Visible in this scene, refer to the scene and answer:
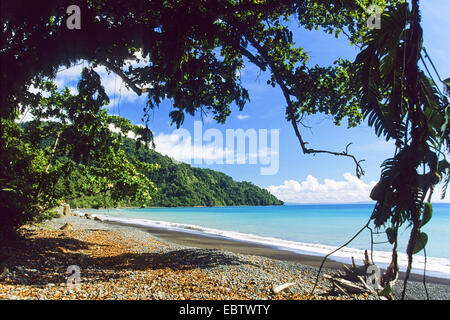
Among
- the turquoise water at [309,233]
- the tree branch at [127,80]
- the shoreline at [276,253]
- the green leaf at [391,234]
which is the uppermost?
the tree branch at [127,80]

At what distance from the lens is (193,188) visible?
11669 centimetres

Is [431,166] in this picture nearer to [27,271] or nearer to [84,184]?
[27,271]

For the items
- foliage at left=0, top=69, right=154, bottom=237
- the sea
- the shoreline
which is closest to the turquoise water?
the sea

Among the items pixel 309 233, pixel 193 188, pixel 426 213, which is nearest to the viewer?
pixel 426 213

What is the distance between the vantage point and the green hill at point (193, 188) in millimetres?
87188

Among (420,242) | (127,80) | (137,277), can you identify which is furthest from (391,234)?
(127,80)

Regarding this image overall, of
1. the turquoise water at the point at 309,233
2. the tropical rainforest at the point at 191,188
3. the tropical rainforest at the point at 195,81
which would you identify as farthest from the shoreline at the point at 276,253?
the tropical rainforest at the point at 191,188

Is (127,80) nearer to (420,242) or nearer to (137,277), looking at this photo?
(137,277)

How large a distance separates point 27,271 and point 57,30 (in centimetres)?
557

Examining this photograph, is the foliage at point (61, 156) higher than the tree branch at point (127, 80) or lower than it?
lower

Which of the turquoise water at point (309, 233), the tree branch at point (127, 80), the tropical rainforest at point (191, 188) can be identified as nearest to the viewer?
the tree branch at point (127, 80)

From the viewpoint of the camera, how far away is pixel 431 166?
2.64 ft

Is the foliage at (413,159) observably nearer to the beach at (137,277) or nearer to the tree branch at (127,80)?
the beach at (137,277)

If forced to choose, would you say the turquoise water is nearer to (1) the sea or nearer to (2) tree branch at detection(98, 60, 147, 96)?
(1) the sea
